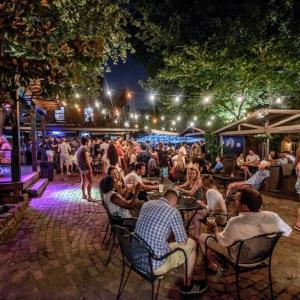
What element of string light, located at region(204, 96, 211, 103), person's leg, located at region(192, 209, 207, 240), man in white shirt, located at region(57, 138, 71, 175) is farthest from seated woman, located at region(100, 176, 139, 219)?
string light, located at region(204, 96, 211, 103)

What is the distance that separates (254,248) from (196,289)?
0.92 metres

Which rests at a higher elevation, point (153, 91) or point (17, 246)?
point (153, 91)

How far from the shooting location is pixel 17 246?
5.04 meters

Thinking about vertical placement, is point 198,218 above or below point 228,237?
below

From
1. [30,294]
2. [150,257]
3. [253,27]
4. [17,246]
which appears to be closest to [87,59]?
[150,257]

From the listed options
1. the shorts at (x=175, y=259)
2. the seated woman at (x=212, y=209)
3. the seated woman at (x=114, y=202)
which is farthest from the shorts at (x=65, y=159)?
the shorts at (x=175, y=259)

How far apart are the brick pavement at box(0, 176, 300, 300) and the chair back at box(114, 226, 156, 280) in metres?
0.51

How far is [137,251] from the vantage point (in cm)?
325

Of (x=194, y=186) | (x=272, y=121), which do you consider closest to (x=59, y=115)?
(x=272, y=121)

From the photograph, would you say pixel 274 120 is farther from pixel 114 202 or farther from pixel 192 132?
pixel 114 202

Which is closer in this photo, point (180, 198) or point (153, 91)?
point (180, 198)

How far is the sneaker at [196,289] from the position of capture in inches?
135

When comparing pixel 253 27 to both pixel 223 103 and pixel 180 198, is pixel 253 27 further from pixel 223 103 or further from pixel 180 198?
pixel 180 198

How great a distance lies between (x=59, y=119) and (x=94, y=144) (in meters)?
12.7
